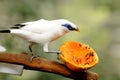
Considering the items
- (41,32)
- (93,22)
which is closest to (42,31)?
(41,32)

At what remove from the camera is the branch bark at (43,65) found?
1161 mm

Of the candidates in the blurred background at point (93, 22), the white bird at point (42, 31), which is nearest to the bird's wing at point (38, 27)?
the white bird at point (42, 31)

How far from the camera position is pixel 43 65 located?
3.85 feet

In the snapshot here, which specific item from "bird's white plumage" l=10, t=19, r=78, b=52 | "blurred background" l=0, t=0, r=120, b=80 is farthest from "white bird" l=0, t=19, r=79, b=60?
"blurred background" l=0, t=0, r=120, b=80

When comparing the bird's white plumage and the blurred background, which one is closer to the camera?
the bird's white plumage

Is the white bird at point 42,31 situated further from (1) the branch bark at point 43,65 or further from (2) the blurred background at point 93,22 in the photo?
(2) the blurred background at point 93,22

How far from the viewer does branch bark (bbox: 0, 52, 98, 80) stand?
1.16 m

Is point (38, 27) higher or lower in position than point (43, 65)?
higher

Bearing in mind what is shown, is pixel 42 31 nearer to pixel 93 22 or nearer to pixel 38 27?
pixel 38 27

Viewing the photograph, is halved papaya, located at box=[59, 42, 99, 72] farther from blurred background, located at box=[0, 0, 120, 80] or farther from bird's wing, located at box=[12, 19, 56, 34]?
blurred background, located at box=[0, 0, 120, 80]

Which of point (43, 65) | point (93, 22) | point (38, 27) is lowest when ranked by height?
point (43, 65)

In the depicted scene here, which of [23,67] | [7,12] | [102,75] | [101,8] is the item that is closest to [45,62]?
[23,67]

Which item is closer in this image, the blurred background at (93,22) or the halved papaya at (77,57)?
the halved papaya at (77,57)

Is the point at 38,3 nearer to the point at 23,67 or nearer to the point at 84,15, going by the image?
the point at 84,15
